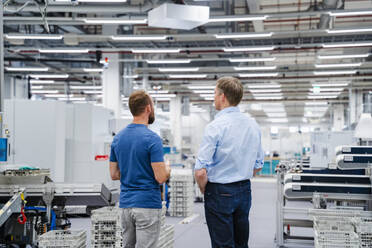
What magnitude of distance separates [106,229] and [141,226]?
2063 mm

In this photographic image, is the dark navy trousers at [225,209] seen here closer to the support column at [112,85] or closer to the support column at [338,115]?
the support column at [112,85]

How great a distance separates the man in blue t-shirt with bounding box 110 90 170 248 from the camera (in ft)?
7.82

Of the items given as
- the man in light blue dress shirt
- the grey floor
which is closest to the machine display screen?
the grey floor

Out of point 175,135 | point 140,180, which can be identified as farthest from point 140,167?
point 175,135

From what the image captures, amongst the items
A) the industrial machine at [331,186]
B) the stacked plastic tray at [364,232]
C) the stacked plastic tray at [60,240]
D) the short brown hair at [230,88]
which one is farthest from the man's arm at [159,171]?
the industrial machine at [331,186]

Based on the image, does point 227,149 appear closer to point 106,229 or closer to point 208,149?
point 208,149

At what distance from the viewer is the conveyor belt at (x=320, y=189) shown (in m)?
5.05

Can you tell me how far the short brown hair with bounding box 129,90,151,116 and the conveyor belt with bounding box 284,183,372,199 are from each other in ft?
10.3

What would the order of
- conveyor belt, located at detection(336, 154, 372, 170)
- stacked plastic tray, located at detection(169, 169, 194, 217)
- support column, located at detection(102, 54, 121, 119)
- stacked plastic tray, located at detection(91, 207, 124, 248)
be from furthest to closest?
support column, located at detection(102, 54, 121, 119)
stacked plastic tray, located at detection(169, 169, 194, 217)
conveyor belt, located at detection(336, 154, 372, 170)
stacked plastic tray, located at detection(91, 207, 124, 248)

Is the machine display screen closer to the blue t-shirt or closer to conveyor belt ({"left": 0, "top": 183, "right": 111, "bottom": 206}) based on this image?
conveyor belt ({"left": 0, "top": 183, "right": 111, "bottom": 206})

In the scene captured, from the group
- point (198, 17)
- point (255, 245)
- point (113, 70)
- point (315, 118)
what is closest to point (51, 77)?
point (113, 70)

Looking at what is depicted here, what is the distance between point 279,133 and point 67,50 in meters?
16.1

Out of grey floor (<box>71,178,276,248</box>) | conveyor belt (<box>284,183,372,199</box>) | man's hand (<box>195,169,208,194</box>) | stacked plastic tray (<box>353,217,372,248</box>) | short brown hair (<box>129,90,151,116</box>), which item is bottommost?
grey floor (<box>71,178,276,248</box>)

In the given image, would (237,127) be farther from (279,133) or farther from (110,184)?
(279,133)
